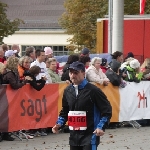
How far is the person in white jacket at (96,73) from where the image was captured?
1580cm

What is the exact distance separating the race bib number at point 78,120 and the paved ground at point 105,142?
418cm

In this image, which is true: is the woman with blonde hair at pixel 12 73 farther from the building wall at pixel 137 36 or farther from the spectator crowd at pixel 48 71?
the building wall at pixel 137 36

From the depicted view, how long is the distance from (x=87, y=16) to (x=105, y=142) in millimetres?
34559

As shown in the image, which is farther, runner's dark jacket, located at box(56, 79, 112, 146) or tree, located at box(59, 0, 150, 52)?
tree, located at box(59, 0, 150, 52)

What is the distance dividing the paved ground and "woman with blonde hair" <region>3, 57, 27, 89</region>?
1.24 meters

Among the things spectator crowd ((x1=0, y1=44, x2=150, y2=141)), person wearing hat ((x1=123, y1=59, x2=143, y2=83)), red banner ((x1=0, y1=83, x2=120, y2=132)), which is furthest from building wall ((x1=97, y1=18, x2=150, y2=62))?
red banner ((x1=0, y1=83, x2=120, y2=132))

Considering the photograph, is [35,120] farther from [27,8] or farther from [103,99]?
[27,8]

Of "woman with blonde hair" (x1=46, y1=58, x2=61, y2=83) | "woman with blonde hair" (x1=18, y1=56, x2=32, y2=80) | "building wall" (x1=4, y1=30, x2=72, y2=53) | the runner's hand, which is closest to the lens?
the runner's hand

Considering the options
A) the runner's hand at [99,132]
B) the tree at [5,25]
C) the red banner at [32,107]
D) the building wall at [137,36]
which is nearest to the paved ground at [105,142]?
the red banner at [32,107]

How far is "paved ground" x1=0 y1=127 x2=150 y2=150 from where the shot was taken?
43.8 ft

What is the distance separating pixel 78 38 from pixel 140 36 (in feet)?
62.1

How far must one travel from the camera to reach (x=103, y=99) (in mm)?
9023

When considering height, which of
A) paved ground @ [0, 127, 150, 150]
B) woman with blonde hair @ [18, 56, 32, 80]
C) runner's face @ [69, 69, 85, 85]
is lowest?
paved ground @ [0, 127, 150, 150]

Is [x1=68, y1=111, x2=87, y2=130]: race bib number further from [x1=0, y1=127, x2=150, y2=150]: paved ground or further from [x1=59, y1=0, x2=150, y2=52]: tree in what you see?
[x1=59, y1=0, x2=150, y2=52]: tree
